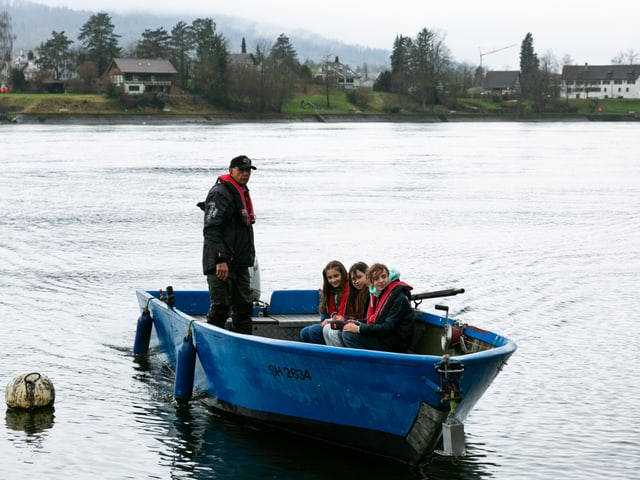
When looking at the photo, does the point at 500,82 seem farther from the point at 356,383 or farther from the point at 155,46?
the point at 356,383

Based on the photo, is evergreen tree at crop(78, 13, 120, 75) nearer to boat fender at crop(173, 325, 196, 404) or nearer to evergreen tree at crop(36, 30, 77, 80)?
evergreen tree at crop(36, 30, 77, 80)

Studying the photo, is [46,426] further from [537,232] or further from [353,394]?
[537,232]

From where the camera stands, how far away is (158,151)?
63.2m

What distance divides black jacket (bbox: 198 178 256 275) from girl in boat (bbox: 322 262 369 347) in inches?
48.9

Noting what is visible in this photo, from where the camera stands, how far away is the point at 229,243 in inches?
435

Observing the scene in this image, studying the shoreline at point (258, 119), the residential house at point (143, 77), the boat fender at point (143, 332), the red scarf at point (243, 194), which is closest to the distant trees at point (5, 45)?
the residential house at point (143, 77)

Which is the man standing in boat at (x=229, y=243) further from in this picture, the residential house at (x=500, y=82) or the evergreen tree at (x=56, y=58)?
the residential house at (x=500, y=82)

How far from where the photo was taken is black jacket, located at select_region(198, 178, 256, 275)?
10.9 metres

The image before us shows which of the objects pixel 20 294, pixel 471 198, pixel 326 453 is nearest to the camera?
pixel 326 453

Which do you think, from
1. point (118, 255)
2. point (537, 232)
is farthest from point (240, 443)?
point (537, 232)

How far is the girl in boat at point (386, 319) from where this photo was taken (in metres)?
9.80

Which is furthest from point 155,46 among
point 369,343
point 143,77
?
point 369,343

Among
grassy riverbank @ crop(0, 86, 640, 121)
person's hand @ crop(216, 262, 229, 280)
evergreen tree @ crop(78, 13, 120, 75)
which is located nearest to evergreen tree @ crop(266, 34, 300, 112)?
grassy riverbank @ crop(0, 86, 640, 121)

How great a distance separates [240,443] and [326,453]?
3.23ft
